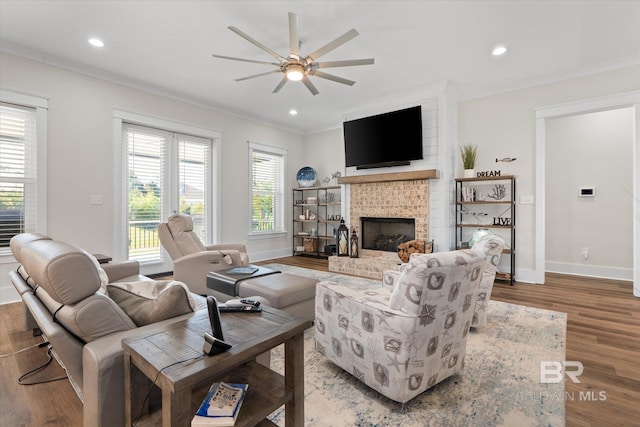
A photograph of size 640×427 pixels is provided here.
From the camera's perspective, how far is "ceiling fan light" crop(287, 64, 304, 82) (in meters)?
3.04

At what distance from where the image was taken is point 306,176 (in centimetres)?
682

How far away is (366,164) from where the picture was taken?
17.5ft

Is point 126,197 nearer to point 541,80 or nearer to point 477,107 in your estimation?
point 477,107

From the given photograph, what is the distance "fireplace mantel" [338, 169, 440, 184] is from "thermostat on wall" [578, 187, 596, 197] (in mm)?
2491

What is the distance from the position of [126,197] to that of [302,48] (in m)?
3.25

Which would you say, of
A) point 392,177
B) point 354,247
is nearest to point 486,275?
point 392,177

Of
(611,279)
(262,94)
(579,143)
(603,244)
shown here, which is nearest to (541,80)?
(579,143)

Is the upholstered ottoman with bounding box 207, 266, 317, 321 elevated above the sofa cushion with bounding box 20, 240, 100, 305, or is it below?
below

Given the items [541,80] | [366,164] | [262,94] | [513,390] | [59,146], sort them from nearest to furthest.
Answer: [513,390] → [59,146] → [541,80] → [262,94] → [366,164]

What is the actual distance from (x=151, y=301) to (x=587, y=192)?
624 cm

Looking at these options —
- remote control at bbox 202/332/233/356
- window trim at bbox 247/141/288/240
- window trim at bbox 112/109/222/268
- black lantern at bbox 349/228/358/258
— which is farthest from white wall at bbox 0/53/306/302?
remote control at bbox 202/332/233/356

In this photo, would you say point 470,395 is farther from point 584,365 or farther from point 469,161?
point 469,161

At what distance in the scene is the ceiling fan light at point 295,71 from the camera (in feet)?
9.97

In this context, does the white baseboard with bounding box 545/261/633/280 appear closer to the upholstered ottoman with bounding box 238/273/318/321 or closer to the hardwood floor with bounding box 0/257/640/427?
the hardwood floor with bounding box 0/257/640/427
